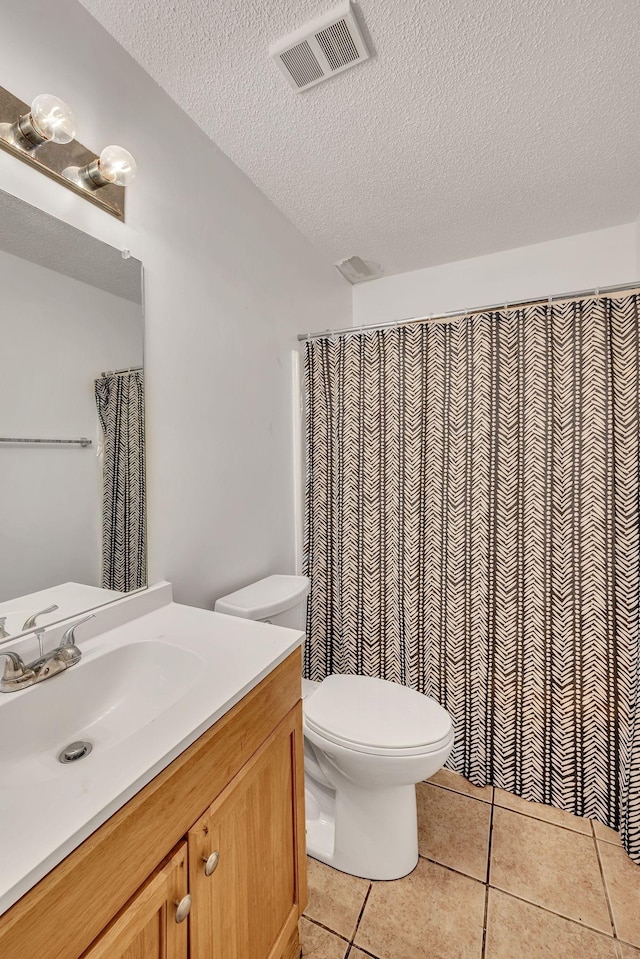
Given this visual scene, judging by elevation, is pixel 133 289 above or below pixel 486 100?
below

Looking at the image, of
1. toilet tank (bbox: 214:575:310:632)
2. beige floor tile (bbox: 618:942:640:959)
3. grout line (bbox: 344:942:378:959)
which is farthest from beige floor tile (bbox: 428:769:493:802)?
toilet tank (bbox: 214:575:310:632)

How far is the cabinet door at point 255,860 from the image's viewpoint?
2.44ft

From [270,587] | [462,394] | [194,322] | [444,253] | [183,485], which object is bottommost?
[270,587]

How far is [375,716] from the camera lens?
139 centimetres

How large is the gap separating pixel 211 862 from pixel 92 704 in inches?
15.2

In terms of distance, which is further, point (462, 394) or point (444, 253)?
point (444, 253)

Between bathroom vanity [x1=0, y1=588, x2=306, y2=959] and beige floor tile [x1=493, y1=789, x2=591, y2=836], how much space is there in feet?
3.12

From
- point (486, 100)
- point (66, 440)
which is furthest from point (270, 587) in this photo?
point (486, 100)

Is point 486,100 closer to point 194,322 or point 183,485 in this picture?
point 194,322

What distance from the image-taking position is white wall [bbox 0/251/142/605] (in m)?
0.94

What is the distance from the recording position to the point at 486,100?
1.36m

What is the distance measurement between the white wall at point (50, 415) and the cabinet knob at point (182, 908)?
0.66 m

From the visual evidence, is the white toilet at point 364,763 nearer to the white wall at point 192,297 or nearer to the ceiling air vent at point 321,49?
the white wall at point 192,297

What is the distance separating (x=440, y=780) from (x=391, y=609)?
0.69 m
